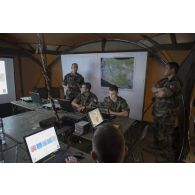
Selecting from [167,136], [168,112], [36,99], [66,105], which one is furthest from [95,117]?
[36,99]

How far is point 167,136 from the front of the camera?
2459 millimetres

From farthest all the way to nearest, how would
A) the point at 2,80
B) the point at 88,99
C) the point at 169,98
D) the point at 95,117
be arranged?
the point at 2,80
the point at 88,99
the point at 169,98
the point at 95,117

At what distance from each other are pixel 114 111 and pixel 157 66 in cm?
149

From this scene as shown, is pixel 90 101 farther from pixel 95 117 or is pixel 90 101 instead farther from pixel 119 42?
pixel 119 42

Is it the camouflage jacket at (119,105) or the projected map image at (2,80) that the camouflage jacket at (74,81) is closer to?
the camouflage jacket at (119,105)

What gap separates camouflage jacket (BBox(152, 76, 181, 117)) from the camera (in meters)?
2.27

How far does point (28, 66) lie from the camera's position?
15.0 ft

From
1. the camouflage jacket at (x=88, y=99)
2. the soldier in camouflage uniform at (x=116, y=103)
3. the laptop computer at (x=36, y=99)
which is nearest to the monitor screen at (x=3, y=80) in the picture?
the laptop computer at (x=36, y=99)

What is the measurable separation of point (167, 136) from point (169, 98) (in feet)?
1.99

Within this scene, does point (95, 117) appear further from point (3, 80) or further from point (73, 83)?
point (3, 80)

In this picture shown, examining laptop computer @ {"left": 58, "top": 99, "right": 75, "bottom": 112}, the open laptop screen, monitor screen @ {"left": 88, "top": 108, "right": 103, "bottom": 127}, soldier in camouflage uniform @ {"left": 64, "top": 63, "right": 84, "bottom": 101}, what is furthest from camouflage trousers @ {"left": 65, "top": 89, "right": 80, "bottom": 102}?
the open laptop screen
